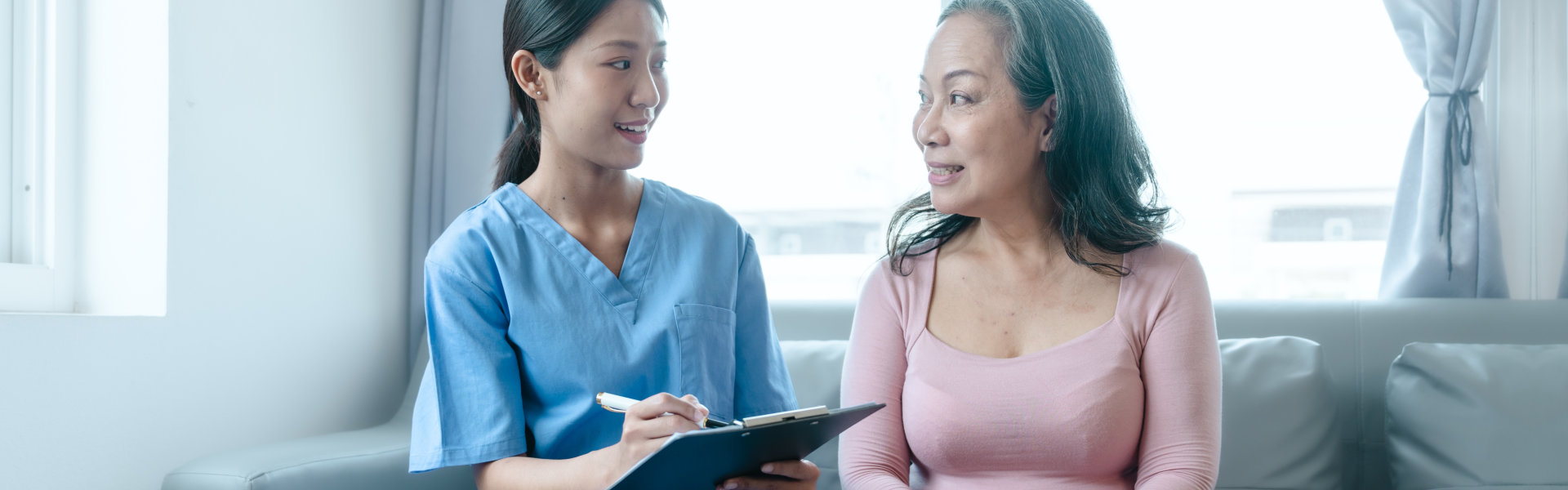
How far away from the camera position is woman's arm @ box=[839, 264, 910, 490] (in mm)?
1173

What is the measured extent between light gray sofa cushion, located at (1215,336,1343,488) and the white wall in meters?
1.62

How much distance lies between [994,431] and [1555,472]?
3.07 ft

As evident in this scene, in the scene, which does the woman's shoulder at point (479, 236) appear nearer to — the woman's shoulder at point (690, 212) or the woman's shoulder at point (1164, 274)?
the woman's shoulder at point (690, 212)

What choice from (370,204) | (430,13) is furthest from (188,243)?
(430,13)

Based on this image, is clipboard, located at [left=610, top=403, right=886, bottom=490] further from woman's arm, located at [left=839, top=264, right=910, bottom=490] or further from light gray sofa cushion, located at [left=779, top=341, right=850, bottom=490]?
light gray sofa cushion, located at [left=779, top=341, right=850, bottom=490]

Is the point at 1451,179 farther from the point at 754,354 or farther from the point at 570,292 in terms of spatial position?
the point at 570,292

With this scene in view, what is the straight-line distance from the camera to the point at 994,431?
3.67 ft

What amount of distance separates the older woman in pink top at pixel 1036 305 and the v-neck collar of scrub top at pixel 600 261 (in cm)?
27

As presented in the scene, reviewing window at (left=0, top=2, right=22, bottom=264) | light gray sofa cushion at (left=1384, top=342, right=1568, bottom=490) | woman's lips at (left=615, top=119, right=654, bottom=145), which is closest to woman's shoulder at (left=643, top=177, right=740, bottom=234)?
woman's lips at (left=615, top=119, right=654, bottom=145)

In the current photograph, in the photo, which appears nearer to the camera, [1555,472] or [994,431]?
[994,431]

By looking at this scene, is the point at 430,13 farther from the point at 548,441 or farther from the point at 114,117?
the point at 548,441

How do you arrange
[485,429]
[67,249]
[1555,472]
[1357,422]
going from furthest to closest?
[1357,422] < [67,249] < [1555,472] < [485,429]

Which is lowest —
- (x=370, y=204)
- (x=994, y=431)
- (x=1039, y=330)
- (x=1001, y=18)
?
(x=994, y=431)

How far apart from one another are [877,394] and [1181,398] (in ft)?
1.08
